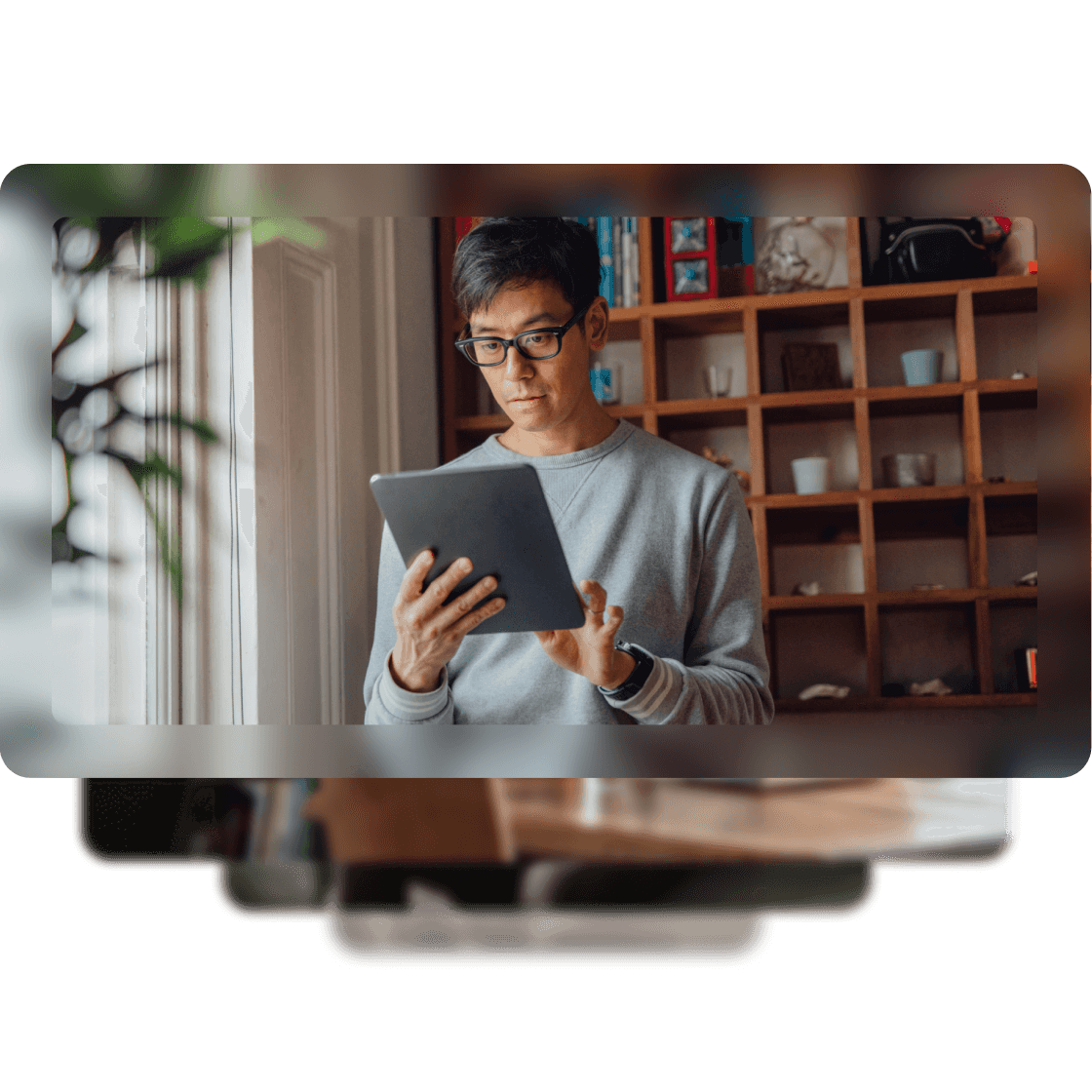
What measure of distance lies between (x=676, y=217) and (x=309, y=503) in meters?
0.32

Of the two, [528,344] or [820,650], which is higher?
[528,344]

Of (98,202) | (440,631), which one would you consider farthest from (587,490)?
(98,202)

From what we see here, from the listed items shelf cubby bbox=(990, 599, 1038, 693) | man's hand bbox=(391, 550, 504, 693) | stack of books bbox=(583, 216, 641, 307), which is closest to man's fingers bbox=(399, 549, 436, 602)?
man's hand bbox=(391, 550, 504, 693)

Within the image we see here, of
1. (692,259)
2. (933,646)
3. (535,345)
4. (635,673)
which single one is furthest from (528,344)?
(933,646)

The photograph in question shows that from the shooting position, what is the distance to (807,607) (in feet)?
2.83

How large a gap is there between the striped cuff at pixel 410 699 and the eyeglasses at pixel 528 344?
216 millimetres

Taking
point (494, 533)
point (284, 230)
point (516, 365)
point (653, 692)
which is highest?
point (284, 230)

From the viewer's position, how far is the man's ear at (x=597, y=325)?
0.88 m

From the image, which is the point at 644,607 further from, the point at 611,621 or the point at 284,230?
the point at 284,230

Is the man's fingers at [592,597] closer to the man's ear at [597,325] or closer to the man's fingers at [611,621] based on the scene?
the man's fingers at [611,621]

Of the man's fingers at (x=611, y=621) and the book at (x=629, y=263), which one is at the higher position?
the book at (x=629, y=263)

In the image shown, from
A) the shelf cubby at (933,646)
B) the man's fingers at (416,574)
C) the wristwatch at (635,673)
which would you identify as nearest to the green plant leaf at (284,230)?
the man's fingers at (416,574)

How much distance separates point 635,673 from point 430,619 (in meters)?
0.14

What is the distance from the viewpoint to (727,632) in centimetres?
87
